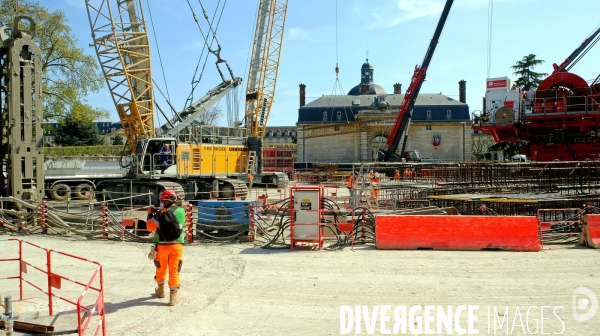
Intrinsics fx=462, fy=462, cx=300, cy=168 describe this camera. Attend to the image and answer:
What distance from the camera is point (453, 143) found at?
204 ft

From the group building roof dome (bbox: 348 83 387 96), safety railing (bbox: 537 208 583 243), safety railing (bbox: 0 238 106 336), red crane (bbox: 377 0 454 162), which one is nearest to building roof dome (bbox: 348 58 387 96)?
building roof dome (bbox: 348 83 387 96)

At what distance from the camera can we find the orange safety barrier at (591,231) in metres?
11.0

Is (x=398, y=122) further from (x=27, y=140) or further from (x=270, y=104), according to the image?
(x=27, y=140)

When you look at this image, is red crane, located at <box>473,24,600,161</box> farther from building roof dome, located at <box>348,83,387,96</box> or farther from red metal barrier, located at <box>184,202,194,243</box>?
building roof dome, located at <box>348,83,387,96</box>

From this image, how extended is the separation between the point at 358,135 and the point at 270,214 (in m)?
43.8

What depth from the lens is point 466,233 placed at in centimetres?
1080

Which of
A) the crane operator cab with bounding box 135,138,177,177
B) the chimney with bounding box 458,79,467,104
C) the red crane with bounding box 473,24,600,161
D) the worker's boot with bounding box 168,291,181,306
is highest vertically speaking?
the chimney with bounding box 458,79,467,104

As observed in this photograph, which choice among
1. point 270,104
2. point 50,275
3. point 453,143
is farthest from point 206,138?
point 453,143

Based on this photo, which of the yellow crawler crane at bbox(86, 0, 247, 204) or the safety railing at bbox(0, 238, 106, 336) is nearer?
the safety railing at bbox(0, 238, 106, 336)

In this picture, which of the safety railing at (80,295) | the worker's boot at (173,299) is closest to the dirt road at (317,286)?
the worker's boot at (173,299)

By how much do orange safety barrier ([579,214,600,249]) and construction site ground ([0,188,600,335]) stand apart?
447 mm

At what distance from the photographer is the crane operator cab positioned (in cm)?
2064

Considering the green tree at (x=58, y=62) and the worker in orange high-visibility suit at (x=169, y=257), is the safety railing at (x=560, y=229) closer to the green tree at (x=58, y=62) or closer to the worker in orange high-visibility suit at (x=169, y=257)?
the worker in orange high-visibility suit at (x=169, y=257)

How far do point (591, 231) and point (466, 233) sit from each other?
317 centimetres
